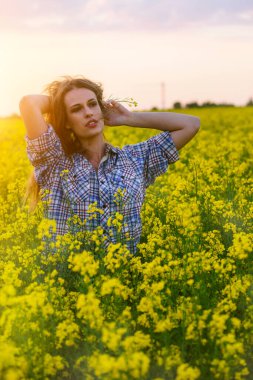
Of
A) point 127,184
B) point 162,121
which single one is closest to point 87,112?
point 127,184

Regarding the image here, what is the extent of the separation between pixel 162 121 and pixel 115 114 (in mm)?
439

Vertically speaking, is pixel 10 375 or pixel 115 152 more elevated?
pixel 115 152

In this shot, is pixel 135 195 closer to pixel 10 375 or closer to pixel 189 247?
pixel 189 247

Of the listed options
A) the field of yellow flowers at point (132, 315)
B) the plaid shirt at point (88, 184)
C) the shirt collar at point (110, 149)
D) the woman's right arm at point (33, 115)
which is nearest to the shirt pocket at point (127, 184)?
the plaid shirt at point (88, 184)

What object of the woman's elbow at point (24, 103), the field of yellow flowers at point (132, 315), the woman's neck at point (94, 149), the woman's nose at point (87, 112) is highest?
the woman's elbow at point (24, 103)

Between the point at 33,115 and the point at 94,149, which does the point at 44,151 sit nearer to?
the point at 33,115

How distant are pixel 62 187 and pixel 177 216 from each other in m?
1.01

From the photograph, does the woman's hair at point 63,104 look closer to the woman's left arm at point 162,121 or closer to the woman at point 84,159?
the woman at point 84,159

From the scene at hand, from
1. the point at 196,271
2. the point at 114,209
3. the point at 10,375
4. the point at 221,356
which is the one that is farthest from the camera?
the point at 114,209

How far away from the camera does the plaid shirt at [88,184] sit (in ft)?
17.0

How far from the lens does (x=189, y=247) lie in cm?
472

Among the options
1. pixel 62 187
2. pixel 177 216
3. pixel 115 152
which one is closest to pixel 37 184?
pixel 62 187

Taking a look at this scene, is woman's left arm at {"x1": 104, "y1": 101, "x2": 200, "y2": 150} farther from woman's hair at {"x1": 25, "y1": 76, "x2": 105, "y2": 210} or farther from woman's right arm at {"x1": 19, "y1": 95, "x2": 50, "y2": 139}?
woman's right arm at {"x1": 19, "y1": 95, "x2": 50, "y2": 139}

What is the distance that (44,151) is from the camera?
529 centimetres
